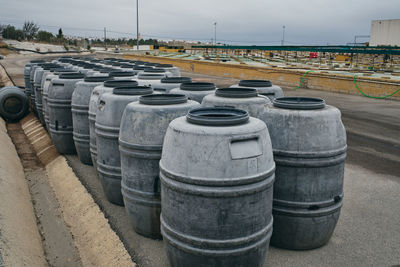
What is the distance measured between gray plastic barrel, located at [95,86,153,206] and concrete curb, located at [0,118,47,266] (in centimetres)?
137

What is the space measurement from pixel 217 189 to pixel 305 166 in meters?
1.33

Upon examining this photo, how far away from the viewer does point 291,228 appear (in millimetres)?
4297

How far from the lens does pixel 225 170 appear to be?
3.22m

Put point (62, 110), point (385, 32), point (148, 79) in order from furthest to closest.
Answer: point (385, 32) < point (62, 110) < point (148, 79)

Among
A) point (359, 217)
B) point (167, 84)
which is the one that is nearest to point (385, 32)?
point (167, 84)

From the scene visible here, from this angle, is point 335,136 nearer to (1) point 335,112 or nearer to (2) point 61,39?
(1) point 335,112

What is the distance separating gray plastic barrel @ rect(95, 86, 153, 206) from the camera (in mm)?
5371

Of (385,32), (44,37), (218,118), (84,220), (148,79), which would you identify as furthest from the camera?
(44,37)

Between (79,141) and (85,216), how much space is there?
2.17 m

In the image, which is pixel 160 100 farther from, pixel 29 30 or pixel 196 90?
pixel 29 30

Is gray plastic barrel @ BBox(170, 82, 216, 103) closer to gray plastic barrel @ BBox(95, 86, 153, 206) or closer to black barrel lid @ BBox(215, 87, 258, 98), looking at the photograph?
gray plastic barrel @ BBox(95, 86, 153, 206)

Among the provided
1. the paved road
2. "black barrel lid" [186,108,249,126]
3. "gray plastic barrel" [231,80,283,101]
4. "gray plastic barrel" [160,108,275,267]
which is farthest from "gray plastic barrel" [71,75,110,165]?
"gray plastic barrel" [160,108,275,267]

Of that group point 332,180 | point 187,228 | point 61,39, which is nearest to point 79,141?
point 187,228

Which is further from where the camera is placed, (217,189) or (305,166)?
(305,166)
